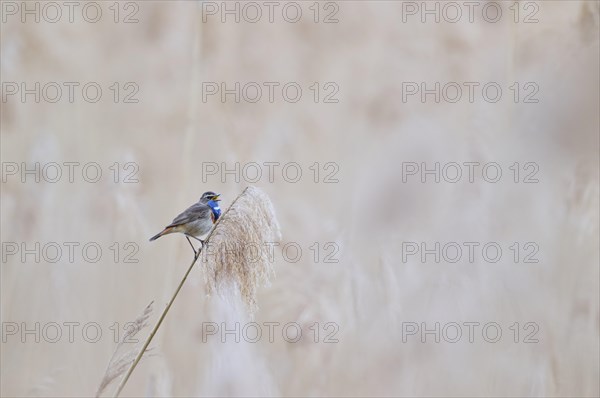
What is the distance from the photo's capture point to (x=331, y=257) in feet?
8.07

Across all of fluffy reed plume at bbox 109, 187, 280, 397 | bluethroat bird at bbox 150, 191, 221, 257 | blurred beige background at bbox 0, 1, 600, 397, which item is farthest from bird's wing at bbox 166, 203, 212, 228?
fluffy reed plume at bbox 109, 187, 280, 397

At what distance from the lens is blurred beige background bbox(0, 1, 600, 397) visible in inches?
92.9

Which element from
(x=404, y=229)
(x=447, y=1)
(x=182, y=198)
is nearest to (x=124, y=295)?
(x=182, y=198)

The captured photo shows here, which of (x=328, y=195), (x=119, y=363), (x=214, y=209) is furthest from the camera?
(x=328, y=195)

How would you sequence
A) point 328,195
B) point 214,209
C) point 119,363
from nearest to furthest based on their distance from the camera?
1. point 119,363
2. point 214,209
3. point 328,195

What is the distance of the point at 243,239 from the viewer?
4.42 ft

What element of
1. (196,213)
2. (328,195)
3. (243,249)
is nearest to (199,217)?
(196,213)

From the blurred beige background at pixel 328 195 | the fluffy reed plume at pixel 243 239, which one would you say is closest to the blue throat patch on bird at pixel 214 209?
the blurred beige background at pixel 328 195

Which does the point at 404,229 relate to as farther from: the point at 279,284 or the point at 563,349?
the point at 563,349

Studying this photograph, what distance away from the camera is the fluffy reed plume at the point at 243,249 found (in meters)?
1.35

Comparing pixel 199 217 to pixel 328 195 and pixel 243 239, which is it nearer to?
pixel 243 239

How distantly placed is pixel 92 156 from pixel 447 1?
1.62 m

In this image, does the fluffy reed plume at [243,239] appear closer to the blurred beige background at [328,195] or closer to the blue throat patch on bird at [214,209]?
the blue throat patch on bird at [214,209]

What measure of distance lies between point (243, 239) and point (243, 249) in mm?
27
